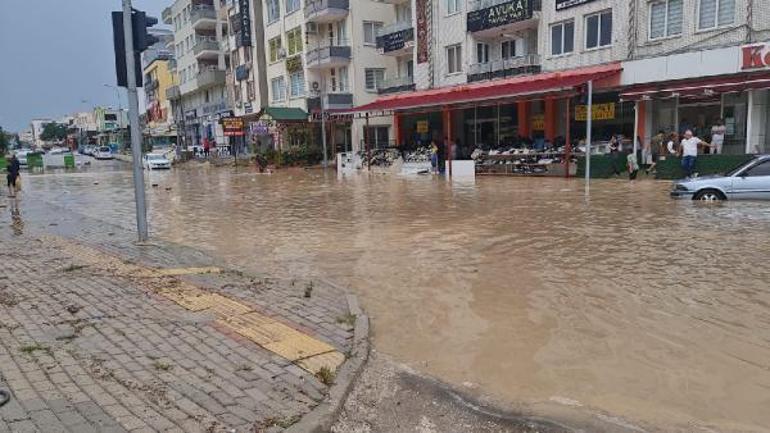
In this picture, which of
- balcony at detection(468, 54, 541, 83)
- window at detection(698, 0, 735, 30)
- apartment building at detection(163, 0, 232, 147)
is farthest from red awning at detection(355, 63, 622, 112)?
apartment building at detection(163, 0, 232, 147)

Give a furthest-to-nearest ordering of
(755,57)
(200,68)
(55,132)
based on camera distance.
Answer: (55,132)
(200,68)
(755,57)

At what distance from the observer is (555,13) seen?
28.2 m

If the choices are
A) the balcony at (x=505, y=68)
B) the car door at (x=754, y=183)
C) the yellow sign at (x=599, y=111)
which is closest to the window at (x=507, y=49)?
the balcony at (x=505, y=68)

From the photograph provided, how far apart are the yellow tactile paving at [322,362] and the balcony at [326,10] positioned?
40.6 metres

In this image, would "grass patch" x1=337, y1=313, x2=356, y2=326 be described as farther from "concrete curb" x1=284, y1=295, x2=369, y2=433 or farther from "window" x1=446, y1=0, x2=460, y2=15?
"window" x1=446, y1=0, x2=460, y2=15

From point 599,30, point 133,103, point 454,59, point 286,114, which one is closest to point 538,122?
point 599,30

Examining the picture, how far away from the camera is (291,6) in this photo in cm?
4797

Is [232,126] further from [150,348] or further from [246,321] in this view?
[150,348]

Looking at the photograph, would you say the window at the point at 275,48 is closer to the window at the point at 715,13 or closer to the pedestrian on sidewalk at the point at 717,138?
the window at the point at 715,13

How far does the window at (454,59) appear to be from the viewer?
3366 cm

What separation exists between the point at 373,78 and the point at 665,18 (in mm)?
23572

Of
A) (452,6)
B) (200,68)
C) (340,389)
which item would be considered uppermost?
(200,68)

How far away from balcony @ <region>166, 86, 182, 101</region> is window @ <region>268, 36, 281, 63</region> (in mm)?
29811

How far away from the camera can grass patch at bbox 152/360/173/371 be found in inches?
192
